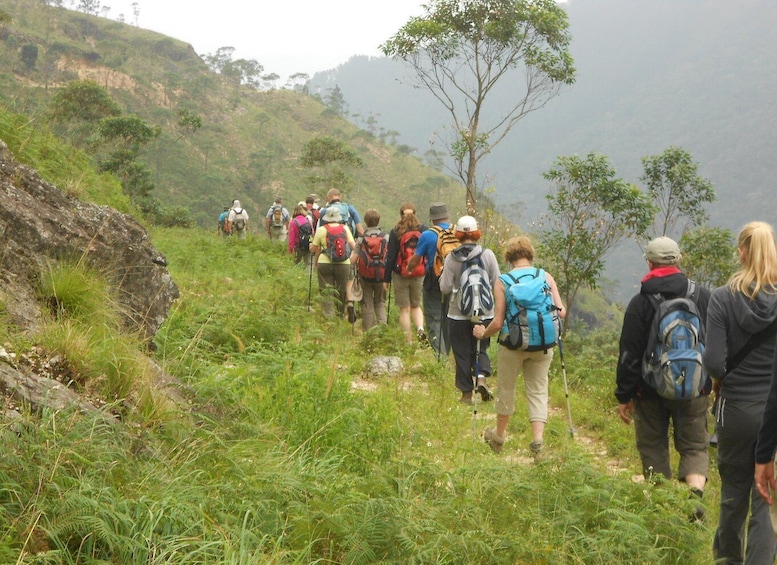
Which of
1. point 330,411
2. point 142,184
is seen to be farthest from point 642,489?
point 142,184

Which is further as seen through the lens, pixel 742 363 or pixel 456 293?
pixel 456 293

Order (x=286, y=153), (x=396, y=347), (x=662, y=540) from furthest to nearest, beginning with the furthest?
(x=286, y=153) < (x=396, y=347) < (x=662, y=540)

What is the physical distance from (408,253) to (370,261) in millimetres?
716

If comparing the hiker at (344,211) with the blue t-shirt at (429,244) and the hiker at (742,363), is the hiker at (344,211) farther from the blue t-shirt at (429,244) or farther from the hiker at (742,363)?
the hiker at (742,363)

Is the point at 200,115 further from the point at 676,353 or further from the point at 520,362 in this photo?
the point at 676,353

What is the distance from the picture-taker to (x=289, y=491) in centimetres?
328

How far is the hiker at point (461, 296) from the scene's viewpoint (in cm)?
678

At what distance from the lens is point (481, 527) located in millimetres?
3096

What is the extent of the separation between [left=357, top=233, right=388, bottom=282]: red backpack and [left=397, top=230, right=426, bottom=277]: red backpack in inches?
14.6

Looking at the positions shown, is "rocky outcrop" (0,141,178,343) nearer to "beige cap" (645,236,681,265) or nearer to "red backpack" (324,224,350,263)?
"beige cap" (645,236,681,265)

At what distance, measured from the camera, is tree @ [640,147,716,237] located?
874 inches

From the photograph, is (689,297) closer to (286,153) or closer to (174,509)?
(174,509)

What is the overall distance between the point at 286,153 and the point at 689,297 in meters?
87.3

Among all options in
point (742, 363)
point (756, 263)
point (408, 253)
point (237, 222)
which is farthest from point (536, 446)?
point (237, 222)
